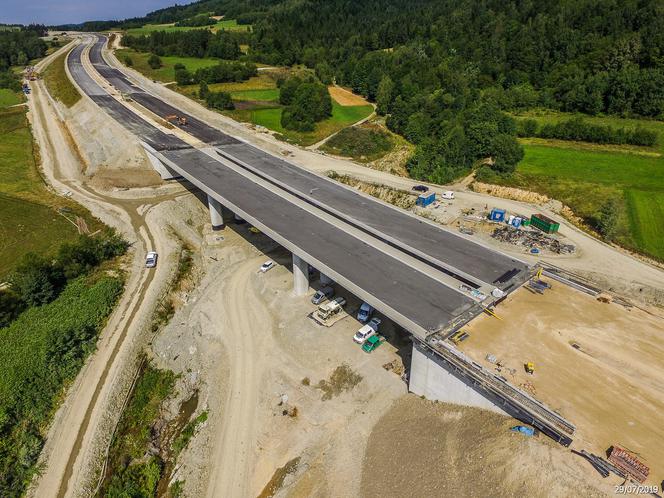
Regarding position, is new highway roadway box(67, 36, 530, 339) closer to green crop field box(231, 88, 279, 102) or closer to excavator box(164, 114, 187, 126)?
excavator box(164, 114, 187, 126)

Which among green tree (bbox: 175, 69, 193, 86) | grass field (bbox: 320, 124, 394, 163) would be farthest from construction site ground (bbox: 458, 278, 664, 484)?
green tree (bbox: 175, 69, 193, 86)

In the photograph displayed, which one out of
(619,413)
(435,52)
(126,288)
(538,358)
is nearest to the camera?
(619,413)

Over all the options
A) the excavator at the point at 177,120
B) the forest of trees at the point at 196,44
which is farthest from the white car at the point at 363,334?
the forest of trees at the point at 196,44

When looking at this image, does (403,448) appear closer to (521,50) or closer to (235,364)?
(235,364)

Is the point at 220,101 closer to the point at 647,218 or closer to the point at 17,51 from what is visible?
the point at 647,218

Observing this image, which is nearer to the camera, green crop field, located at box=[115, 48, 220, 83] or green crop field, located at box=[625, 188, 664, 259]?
green crop field, located at box=[625, 188, 664, 259]

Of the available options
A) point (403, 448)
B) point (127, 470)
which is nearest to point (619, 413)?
point (403, 448)

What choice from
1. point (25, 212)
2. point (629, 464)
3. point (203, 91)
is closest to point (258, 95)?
point (203, 91)

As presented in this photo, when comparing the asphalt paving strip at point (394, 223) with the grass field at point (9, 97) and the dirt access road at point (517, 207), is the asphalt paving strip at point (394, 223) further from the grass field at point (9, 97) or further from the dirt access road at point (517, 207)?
the grass field at point (9, 97)
